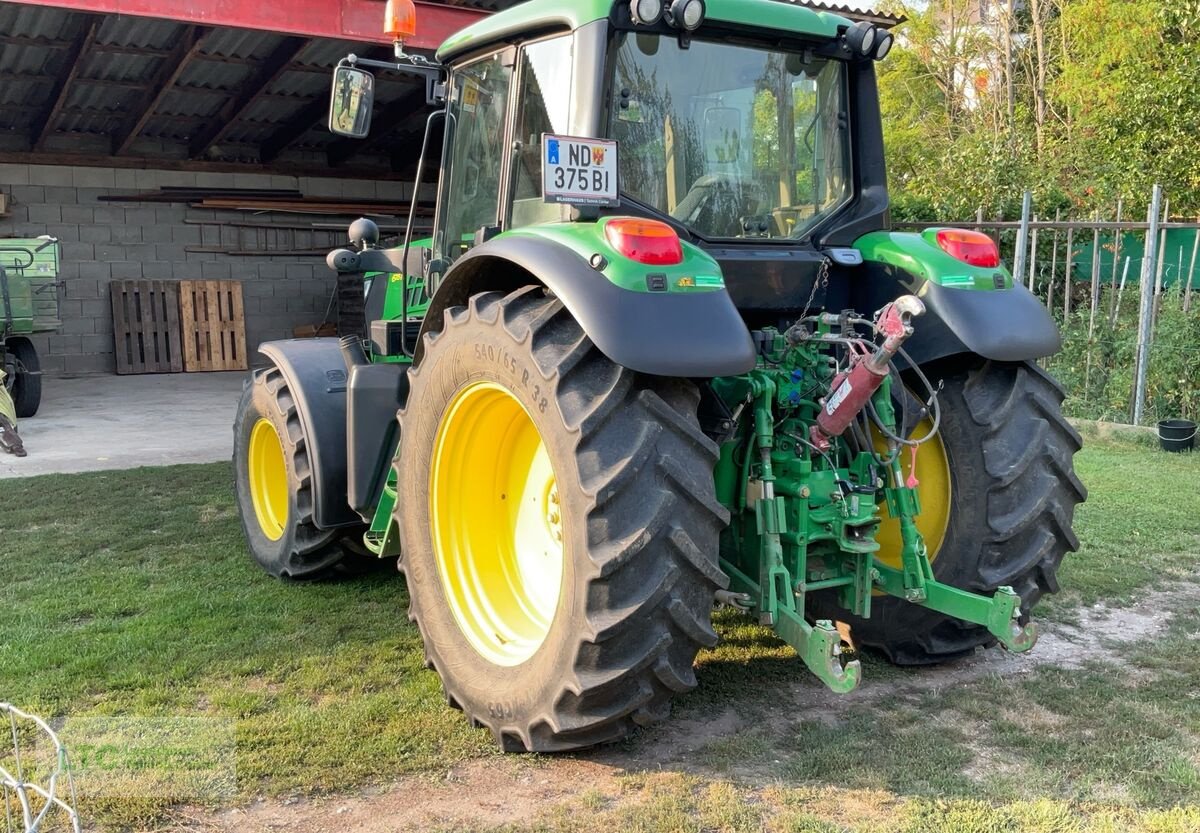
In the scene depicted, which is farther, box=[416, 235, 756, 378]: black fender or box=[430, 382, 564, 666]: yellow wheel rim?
box=[430, 382, 564, 666]: yellow wheel rim

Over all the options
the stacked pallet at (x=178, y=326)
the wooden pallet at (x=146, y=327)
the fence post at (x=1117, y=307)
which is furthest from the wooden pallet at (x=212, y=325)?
the fence post at (x=1117, y=307)

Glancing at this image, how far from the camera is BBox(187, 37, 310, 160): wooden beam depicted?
39.7 feet

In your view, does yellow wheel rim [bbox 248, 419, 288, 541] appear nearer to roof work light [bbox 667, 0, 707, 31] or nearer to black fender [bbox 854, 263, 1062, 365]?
roof work light [bbox 667, 0, 707, 31]

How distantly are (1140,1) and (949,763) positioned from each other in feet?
45.1

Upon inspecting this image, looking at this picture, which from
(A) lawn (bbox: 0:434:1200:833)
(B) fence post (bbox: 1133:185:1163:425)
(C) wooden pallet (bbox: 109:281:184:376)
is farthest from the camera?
(C) wooden pallet (bbox: 109:281:184:376)

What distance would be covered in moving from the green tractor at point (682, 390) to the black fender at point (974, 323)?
1 cm

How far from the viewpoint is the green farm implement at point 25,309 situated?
34.3 feet

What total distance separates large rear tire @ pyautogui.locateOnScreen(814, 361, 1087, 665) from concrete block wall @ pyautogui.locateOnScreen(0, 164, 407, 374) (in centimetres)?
1397

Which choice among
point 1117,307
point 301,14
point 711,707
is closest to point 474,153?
point 711,707

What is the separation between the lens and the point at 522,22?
3488mm

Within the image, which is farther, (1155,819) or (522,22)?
(522,22)

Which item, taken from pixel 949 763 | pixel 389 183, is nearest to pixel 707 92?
pixel 949 763

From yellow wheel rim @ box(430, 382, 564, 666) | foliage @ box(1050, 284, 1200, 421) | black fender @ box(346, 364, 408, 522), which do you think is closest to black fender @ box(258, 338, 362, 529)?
black fender @ box(346, 364, 408, 522)

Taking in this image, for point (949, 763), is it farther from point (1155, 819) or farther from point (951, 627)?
point (951, 627)
